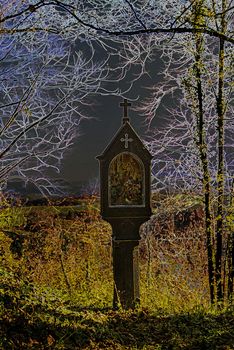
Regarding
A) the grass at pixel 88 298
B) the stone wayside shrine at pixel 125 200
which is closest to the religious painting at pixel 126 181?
the stone wayside shrine at pixel 125 200

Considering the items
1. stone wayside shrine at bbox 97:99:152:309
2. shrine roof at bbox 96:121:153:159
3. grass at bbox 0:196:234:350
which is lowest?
grass at bbox 0:196:234:350

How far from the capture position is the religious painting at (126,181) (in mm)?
8172

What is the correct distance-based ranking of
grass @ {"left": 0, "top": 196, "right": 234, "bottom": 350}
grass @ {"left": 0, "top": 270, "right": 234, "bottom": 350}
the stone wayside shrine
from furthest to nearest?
the stone wayside shrine < grass @ {"left": 0, "top": 196, "right": 234, "bottom": 350} < grass @ {"left": 0, "top": 270, "right": 234, "bottom": 350}

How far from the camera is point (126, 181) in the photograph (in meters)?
8.26

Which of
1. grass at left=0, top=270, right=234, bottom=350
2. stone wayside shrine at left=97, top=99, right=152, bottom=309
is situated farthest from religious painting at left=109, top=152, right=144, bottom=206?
grass at left=0, top=270, right=234, bottom=350

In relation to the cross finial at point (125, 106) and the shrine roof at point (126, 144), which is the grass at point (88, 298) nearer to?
the shrine roof at point (126, 144)

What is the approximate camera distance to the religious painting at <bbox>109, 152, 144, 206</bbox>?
8172 mm

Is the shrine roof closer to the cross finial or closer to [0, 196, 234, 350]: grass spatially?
the cross finial

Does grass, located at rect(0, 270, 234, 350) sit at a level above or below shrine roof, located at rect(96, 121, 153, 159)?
below

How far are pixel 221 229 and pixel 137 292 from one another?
174 centimetres

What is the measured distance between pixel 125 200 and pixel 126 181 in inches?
11.7

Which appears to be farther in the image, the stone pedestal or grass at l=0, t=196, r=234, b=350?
the stone pedestal

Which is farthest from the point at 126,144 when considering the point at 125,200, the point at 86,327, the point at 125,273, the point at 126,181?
the point at 86,327

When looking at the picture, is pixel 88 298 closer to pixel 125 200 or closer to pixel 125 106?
pixel 125 200
